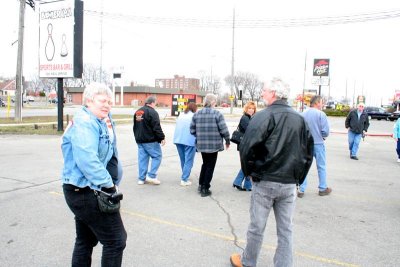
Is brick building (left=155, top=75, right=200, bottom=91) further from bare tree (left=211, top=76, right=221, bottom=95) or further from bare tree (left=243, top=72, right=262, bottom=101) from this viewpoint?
bare tree (left=243, top=72, right=262, bottom=101)

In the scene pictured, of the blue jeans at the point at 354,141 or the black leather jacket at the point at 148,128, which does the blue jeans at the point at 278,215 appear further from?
the blue jeans at the point at 354,141

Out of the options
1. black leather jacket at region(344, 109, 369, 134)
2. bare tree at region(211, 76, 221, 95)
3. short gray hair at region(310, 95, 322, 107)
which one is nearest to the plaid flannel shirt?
short gray hair at region(310, 95, 322, 107)

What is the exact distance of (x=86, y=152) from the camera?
2.53 meters

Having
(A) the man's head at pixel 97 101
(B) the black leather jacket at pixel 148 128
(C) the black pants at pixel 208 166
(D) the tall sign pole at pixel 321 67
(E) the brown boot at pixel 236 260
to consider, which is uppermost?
(D) the tall sign pole at pixel 321 67

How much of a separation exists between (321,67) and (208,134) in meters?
38.0

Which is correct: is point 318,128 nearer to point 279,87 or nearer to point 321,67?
point 279,87

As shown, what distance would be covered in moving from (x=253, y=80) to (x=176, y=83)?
3277 cm

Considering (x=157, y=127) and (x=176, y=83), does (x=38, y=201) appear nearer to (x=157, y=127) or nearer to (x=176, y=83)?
(x=157, y=127)

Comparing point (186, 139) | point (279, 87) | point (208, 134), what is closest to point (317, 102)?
point (208, 134)

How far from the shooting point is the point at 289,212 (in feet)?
10.8

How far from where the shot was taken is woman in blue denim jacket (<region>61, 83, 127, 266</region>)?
2545mm

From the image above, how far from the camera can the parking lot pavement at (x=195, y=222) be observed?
387 cm

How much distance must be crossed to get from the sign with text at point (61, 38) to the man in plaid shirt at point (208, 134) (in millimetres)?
10939

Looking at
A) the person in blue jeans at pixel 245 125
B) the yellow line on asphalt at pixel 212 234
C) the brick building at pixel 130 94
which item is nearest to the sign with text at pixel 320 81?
the person in blue jeans at pixel 245 125
